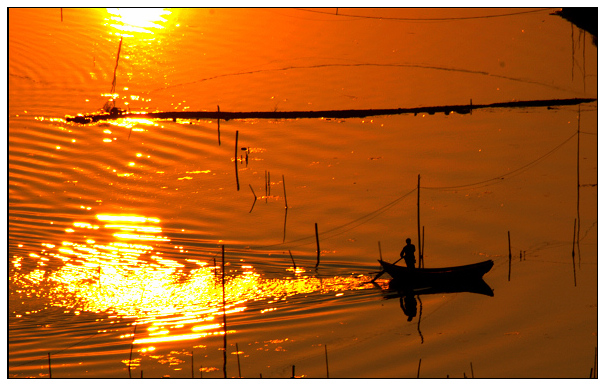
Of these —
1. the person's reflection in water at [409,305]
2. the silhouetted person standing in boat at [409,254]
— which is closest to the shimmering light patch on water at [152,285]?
the person's reflection in water at [409,305]

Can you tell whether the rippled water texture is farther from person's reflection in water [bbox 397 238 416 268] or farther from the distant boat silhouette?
the distant boat silhouette

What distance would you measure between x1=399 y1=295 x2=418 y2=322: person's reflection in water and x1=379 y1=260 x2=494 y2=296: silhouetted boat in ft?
0.46

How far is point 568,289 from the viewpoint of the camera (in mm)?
12984

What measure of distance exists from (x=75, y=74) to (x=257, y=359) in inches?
603

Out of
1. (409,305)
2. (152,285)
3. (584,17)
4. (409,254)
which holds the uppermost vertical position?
(584,17)

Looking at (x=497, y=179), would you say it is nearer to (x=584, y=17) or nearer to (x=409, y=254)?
(x=584, y=17)

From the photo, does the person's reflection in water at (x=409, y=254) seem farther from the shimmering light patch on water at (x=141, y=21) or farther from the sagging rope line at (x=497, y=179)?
the shimmering light patch on water at (x=141, y=21)

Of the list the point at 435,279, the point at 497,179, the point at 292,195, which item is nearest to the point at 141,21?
the point at 292,195

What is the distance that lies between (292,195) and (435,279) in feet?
16.1

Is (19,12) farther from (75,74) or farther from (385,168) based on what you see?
(385,168)

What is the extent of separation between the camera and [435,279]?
1277cm

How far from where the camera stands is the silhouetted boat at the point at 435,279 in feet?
41.5

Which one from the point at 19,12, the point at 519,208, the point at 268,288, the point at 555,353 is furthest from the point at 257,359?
the point at 19,12

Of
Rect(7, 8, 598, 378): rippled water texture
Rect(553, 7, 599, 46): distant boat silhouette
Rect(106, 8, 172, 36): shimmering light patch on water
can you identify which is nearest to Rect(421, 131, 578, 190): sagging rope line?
Rect(7, 8, 598, 378): rippled water texture
